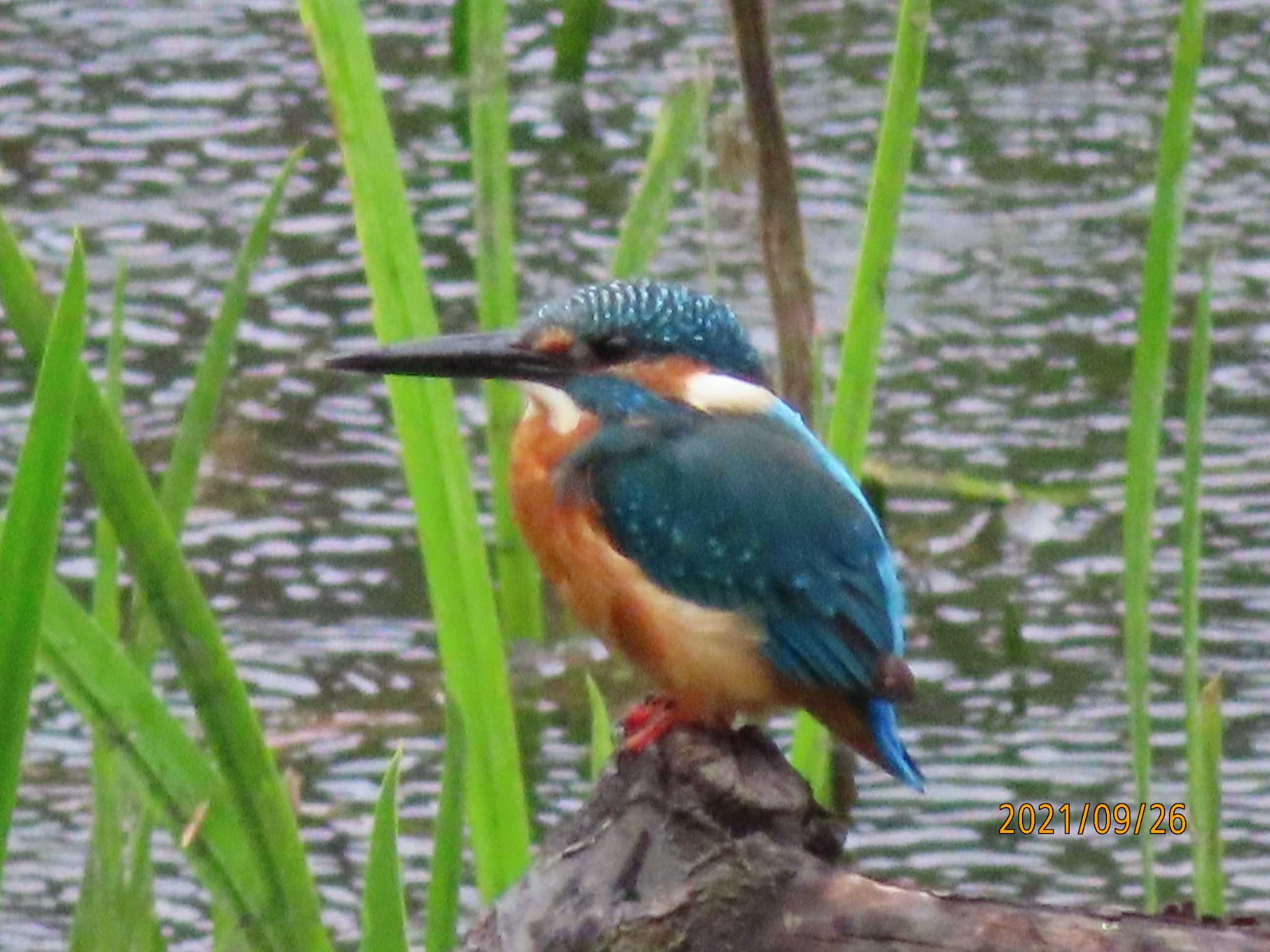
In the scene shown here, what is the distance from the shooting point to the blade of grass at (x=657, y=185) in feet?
9.16

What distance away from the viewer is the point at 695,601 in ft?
6.43

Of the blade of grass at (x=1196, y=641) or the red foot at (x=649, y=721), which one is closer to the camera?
the red foot at (x=649, y=721)

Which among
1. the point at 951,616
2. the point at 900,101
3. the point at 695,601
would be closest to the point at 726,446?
the point at 695,601

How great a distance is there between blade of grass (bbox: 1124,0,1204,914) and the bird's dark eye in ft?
1.37

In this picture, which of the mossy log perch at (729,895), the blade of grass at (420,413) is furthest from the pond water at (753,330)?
the mossy log perch at (729,895)

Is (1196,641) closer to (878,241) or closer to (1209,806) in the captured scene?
(1209,806)

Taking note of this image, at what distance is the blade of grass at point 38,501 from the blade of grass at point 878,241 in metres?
0.73

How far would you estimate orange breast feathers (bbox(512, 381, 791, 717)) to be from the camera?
1946 millimetres

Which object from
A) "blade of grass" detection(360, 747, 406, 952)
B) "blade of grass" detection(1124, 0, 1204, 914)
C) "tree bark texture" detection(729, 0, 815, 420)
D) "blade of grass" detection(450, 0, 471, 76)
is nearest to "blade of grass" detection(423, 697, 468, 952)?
"blade of grass" detection(360, 747, 406, 952)
